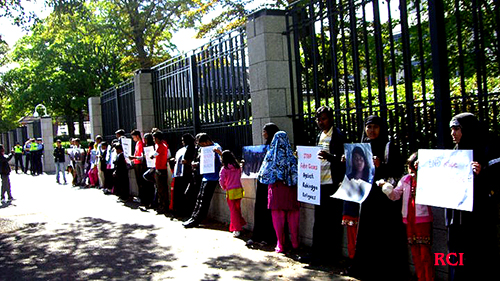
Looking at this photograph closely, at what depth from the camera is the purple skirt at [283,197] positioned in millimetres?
6586

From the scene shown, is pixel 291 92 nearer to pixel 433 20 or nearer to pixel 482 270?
pixel 433 20

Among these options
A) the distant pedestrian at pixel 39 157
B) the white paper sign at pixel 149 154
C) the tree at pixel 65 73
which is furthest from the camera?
the tree at pixel 65 73

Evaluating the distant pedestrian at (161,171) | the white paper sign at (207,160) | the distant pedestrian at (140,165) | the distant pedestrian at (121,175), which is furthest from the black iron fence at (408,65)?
the distant pedestrian at (121,175)

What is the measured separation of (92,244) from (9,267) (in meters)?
1.35

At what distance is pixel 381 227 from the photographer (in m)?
5.17

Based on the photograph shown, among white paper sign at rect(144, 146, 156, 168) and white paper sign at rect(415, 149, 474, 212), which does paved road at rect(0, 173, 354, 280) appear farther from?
white paper sign at rect(415, 149, 474, 212)

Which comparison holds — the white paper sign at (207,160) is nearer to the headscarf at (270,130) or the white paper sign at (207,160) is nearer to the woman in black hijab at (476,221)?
the headscarf at (270,130)

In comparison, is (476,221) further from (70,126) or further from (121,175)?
(70,126)

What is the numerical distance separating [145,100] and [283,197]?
24.2 ft

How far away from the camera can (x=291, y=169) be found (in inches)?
261

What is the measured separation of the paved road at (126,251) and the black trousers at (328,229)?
0.84 feet

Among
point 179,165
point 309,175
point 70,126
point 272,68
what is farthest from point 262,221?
point 70,126

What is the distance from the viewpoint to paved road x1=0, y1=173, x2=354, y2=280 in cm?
597

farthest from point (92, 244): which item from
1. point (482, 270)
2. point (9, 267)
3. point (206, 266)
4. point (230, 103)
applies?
point (482, 270)
